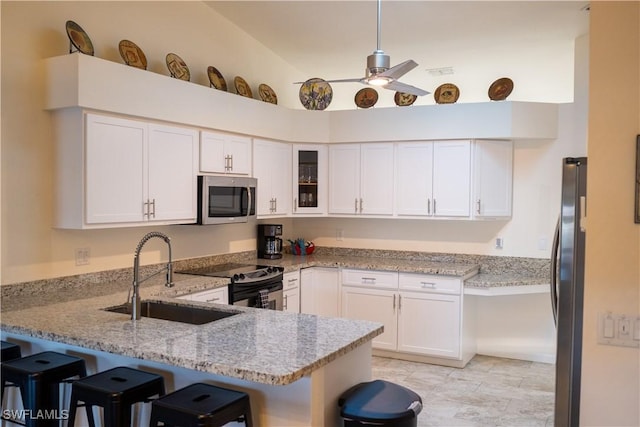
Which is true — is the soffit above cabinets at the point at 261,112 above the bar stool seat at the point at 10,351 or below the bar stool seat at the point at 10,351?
above

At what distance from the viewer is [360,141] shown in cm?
524

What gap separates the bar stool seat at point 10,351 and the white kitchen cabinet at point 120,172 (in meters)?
0.88

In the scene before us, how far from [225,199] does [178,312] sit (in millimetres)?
1523

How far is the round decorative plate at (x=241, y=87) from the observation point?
4.92m

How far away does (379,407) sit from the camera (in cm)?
218

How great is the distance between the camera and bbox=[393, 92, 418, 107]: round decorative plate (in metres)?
5.19

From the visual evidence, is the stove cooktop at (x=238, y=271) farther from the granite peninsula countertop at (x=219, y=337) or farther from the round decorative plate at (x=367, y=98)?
the round decorative plate at (x=367, y=98)

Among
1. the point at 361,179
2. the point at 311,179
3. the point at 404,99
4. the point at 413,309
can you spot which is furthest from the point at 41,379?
the point at 404,99

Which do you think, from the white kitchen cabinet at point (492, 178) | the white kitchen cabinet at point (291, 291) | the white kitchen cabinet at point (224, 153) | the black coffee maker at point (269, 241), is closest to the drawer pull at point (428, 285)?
the white kitchen cabinet at point (492, 178)

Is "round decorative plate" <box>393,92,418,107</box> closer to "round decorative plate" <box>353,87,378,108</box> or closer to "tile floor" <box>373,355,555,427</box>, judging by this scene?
"round decorative plate" <box>353,87,378,108</box>

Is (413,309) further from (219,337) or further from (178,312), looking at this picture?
(219,337)

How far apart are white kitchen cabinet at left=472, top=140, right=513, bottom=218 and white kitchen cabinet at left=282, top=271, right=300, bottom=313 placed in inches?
70.8

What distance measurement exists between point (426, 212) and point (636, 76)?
320 cm

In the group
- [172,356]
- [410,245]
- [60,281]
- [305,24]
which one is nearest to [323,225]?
[410,245]
